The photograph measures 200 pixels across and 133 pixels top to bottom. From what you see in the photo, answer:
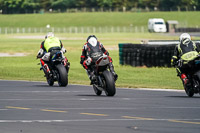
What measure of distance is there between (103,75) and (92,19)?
138 meters

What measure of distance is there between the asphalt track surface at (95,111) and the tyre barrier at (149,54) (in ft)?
32.8

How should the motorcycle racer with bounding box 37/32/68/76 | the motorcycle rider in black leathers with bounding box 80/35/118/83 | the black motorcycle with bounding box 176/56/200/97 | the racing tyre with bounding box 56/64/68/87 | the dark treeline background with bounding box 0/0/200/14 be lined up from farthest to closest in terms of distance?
the dark treeline background with bounding box 0/0/200/14
the motorcycle racer with bounding box 37/32/68/76
the racing tyre with bounding box 56/64/68/87
the motorcycle rider in black leathers with bounding box 80/35/118/83
the black motorcycle with bounding box 176/56/200/97

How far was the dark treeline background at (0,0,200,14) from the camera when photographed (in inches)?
6742

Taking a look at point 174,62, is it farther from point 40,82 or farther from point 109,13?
point 109,13

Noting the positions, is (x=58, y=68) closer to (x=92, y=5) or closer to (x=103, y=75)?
(x=103, y=75)

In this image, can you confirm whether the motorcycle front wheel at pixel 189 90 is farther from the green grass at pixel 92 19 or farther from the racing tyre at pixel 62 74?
the green grass at pixel 92 19

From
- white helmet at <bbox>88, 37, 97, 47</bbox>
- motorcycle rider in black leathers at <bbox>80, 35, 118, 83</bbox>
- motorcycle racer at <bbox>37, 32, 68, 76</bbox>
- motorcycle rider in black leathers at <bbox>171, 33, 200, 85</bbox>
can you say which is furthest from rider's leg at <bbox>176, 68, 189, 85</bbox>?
motorcycle racer at <bbox>37, 32, 68, 76</bbox>

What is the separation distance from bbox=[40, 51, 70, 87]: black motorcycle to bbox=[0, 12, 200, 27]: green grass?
123 meters

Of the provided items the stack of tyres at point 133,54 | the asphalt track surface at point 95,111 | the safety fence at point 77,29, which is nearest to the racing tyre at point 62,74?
the asphalt track surface at point 95,111

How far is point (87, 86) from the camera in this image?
23.1m

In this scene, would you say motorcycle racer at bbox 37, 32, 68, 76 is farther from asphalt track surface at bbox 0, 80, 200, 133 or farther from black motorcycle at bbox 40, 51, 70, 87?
asphalt track surface at bbox 0, 80, 200, 133

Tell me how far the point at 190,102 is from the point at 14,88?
23.2ft

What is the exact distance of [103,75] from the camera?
59.5 feet

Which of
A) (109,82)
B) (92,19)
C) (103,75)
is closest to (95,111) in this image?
(109,82)
